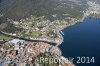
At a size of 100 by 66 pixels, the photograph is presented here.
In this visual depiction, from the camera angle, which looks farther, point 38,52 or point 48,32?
point 48,32

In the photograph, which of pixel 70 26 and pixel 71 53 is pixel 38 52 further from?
pixel 70 26

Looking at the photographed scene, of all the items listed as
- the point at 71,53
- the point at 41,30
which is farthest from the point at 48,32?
the point at 71,53

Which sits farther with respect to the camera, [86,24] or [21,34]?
[86,24]

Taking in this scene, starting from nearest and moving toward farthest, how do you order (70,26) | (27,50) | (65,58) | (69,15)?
(65,58), (27,50), (70,26), (69,15)

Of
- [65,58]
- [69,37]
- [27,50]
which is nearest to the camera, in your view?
[65,58]

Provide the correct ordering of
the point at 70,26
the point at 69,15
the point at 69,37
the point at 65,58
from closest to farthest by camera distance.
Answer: the point at 65,58
the point at 69,37
the point at 70,26
the point at 69,15

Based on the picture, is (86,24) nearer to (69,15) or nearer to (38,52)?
A: (69,15)

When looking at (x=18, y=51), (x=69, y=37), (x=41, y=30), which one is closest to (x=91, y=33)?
(x=69, y=37)
